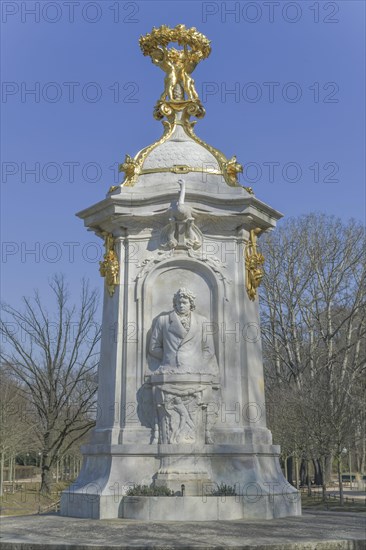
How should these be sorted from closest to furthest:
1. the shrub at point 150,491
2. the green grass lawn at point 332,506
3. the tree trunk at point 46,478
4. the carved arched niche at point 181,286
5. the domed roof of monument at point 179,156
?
1. the shrub at point 150,491
2. the carved arched niche at point 181,286
3. the domed roof of monument at point 179,156
4. the green grass lawn at point 332,506
5. the tree trunk at point 46,478

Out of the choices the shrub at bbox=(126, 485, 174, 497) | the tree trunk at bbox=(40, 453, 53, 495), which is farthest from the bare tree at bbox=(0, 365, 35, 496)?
the shrub at bbox=(126, 485, 174, 497)

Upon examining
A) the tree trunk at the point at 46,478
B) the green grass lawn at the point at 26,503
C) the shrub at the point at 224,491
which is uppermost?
the shrub at the point at 224,491

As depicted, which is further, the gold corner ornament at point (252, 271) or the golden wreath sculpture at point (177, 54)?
the golden wreath sculpture at point (177, 54)

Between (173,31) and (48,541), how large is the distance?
33.8 feet

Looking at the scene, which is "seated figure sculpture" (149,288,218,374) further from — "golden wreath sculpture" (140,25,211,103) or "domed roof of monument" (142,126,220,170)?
"golden wreath sculpture" (140,25,211,103)

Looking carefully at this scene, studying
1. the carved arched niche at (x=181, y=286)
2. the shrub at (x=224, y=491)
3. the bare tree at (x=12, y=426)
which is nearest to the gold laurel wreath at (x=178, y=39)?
the carved arched niche at (x=181, y=286)

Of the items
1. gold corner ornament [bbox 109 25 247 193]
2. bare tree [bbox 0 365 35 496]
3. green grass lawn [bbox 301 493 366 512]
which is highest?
gold corner ornament [bbox 109 25 247 193]

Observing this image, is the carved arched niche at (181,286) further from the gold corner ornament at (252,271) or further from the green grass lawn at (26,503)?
the green grass lawn at (26,503)

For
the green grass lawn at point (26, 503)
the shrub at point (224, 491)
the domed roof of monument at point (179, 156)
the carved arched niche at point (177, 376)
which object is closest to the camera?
the shrub at point (224, 491)

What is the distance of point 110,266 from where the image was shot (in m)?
13.3

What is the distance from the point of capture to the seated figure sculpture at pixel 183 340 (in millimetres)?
12281

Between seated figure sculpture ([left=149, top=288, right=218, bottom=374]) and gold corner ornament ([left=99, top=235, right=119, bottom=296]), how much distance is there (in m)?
Answer: 1.20

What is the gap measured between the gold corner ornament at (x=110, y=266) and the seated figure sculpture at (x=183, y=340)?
1.20 meters

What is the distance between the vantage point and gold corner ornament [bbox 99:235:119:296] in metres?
13.2
